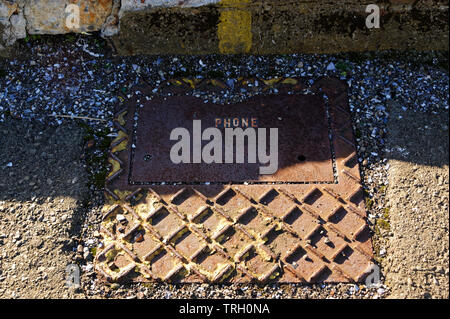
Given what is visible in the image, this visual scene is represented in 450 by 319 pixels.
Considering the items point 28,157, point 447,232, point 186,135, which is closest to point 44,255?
point 28,157

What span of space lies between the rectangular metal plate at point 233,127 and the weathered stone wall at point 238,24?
1.90 ft

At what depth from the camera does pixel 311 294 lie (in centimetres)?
313

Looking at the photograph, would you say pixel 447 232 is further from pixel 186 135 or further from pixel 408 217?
pixel 186 135

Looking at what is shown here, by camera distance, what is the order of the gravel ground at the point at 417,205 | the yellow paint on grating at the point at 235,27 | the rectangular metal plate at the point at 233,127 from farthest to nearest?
the yellow paint on grating at the point at 235,27, the rectangular metal plate at the point at 233,127, the gravel ground at the point at 417,205

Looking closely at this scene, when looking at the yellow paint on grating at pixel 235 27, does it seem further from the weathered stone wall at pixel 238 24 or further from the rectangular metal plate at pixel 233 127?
the rectangular metal plate at pixel 233 127

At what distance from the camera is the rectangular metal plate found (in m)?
3.54

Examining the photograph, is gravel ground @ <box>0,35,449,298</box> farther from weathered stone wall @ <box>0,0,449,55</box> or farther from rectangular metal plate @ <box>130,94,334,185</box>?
rectangular metal plate @ <box>130,94,334,185</box>

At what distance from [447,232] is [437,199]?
277 mm

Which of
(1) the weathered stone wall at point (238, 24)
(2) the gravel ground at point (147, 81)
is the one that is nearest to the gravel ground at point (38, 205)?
(2) the gravel ground at point (147, 81)

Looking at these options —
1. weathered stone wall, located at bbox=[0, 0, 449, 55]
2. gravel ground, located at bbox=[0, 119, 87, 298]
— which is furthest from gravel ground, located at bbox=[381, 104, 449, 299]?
gravel ground, located at bbox=[0, 119, 87, 298]

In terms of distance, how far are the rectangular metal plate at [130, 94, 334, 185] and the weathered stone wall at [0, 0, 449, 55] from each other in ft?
1.90

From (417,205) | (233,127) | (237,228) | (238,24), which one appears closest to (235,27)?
(238,24)

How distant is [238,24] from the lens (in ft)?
12.8

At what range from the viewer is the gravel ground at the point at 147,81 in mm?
3596
